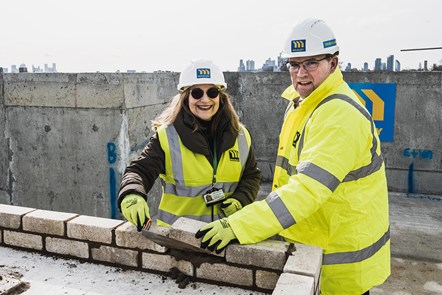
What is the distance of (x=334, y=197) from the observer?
2324mm

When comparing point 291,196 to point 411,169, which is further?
point 411,169

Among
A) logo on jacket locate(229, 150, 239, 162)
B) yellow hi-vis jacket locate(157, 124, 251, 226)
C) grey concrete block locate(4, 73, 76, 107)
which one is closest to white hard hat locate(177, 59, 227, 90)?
yellow hi-vis jacket locate(157, 124, 251, 226)

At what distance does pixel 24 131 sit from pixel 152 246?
388cm

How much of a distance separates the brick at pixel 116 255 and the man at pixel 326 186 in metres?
0.58

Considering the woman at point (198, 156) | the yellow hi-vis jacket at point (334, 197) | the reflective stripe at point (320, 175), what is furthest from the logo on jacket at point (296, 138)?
the woman at point (198, 156)

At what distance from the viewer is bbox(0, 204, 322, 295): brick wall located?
2229 mm

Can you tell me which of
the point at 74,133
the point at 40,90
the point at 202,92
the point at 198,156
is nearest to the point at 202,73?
the point at 202,92

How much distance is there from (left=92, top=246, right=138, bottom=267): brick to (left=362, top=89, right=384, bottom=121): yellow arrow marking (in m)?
5.71

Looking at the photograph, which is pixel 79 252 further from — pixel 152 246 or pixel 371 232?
pixel 371 232

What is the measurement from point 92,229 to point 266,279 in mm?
1144

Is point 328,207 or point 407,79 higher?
point 407,79

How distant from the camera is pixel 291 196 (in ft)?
7.05

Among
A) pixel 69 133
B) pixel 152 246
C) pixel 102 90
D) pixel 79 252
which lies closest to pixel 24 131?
pixel 69 133

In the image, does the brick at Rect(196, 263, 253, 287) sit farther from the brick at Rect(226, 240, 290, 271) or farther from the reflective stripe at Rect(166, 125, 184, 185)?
the reflective stripe at Rect(166, 125, 184, 185)
